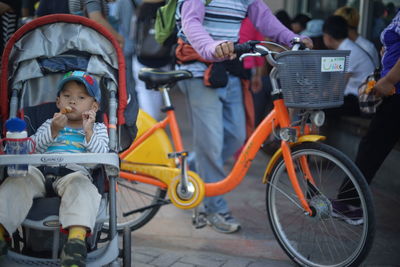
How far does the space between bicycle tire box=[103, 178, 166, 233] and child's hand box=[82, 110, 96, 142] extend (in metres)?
1.32

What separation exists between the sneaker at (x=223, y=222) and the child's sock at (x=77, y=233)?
187cm

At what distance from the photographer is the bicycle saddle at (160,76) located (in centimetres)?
440

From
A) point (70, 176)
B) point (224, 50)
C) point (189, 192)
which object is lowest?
point (189, 192)

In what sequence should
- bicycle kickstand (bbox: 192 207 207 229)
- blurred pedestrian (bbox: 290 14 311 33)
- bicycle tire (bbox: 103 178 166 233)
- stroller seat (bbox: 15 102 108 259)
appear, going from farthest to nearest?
blurred pedestrian (bbox: 290 14 311 33)
bicycle kickstand (bbox: 192 207 207 229)
bicycle tire (bbox: 103 178 166 233)
stroller seat (bbox: 15 102 108 259)

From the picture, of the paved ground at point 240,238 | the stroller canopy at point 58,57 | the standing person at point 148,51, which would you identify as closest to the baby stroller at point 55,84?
the stroller canopy at point 58,57

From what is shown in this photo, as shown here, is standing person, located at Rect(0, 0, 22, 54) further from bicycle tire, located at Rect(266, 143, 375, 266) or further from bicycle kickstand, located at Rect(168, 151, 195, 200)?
bicycle tire, located at Rect(266, 143, 375, 266)

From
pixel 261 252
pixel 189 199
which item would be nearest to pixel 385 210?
pixel 261 252

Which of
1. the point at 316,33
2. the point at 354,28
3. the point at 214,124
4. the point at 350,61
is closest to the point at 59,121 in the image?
the point at 214,124

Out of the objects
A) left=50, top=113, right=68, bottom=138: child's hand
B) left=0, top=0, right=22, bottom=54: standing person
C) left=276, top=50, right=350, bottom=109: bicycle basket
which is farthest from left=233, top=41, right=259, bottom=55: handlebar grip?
left=0, top=0, right=22, bottom=54: standing person

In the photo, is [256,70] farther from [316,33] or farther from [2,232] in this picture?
[2,232]

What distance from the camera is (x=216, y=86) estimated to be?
4.45 m

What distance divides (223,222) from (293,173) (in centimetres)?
109

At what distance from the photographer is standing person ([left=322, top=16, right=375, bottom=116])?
6332 mm

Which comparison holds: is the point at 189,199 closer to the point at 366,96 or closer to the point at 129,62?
the point at 366,96
